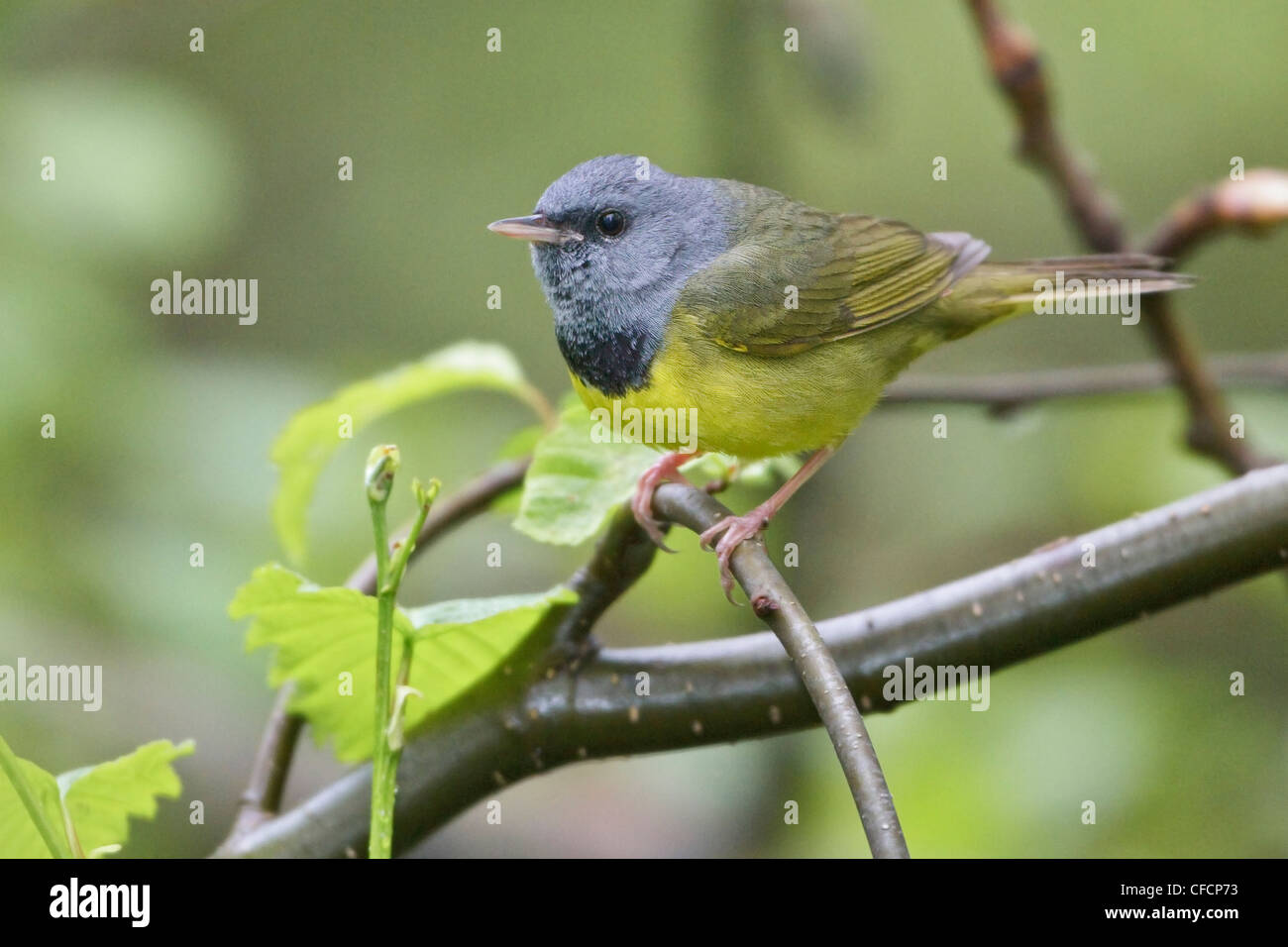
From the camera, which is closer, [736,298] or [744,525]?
[744,525]

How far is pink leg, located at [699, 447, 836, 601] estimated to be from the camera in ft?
7.32

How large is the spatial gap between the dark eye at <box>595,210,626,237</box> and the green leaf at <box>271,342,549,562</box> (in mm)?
609

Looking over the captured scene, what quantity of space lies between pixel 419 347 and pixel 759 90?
3.77 m

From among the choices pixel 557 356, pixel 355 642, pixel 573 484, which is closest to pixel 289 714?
pixel 355 642

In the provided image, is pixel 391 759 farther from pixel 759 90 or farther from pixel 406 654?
pixel 759 90

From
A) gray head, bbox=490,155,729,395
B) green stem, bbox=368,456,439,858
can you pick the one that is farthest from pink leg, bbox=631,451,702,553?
green stem, bbox=368,456,439,858

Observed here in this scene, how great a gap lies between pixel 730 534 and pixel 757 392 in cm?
66

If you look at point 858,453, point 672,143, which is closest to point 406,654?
point 858,453

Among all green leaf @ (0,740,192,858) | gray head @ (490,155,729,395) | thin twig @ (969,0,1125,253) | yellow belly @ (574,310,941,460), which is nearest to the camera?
green leaf @ (0,740,192,858)

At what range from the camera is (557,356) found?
7.28 metres

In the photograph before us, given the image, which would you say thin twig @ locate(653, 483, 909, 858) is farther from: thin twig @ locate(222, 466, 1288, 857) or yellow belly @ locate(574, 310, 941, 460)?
yellow belly @ locate(574, 310, 941, 460)

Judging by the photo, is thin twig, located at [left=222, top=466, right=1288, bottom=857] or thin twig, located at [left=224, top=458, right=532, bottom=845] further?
thin twig, located at [left=224, top=458, right=532, bottom=845]

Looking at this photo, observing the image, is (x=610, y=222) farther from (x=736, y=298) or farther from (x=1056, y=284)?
(x=1056, y=284)

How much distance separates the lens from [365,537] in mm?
5375
